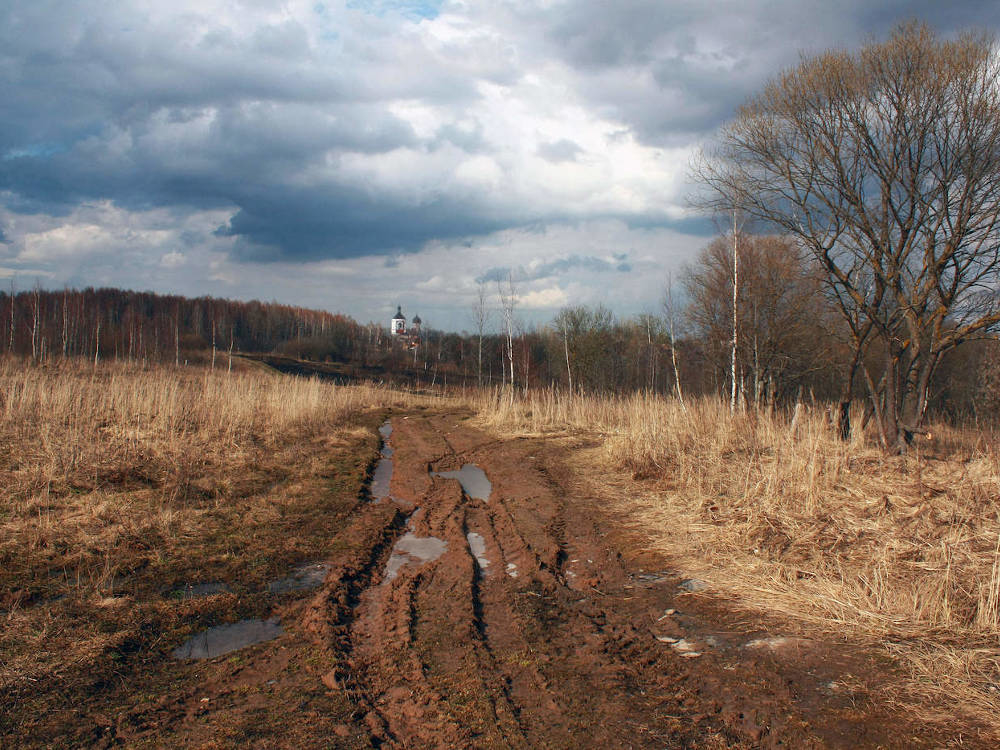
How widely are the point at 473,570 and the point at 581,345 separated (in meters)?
35.1

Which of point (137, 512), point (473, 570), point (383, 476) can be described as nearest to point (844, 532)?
point (473, 570)

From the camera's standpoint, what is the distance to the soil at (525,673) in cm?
281

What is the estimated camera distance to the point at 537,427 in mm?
15164

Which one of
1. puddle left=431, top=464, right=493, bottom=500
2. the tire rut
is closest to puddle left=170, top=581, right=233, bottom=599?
the tire rut

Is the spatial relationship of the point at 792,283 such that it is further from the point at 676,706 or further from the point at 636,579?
the point at 676,706

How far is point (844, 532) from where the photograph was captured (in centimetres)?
532

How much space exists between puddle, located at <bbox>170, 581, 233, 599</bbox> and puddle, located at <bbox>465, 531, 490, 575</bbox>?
6.79 ft

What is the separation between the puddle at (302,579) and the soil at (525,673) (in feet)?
0.50

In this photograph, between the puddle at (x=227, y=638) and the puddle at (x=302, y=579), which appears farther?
the puddle at (x=302, y=579)

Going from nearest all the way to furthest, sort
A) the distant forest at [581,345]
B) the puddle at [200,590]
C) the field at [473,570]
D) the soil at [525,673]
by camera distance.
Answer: the soil at [525,673] < the field at [473,570] < the puddle at [200,590] < the distant forest at [581,345]

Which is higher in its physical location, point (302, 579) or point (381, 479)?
point (302, 579)

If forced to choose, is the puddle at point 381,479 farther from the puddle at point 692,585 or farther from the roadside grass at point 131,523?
the puddle at point 692,585

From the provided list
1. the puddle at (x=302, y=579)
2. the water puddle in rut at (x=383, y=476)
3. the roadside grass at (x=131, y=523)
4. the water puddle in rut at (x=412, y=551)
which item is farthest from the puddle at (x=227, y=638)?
the water puddle in rut at (x=383, y=476)

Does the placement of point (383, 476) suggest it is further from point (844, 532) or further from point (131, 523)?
point (844, 532)
